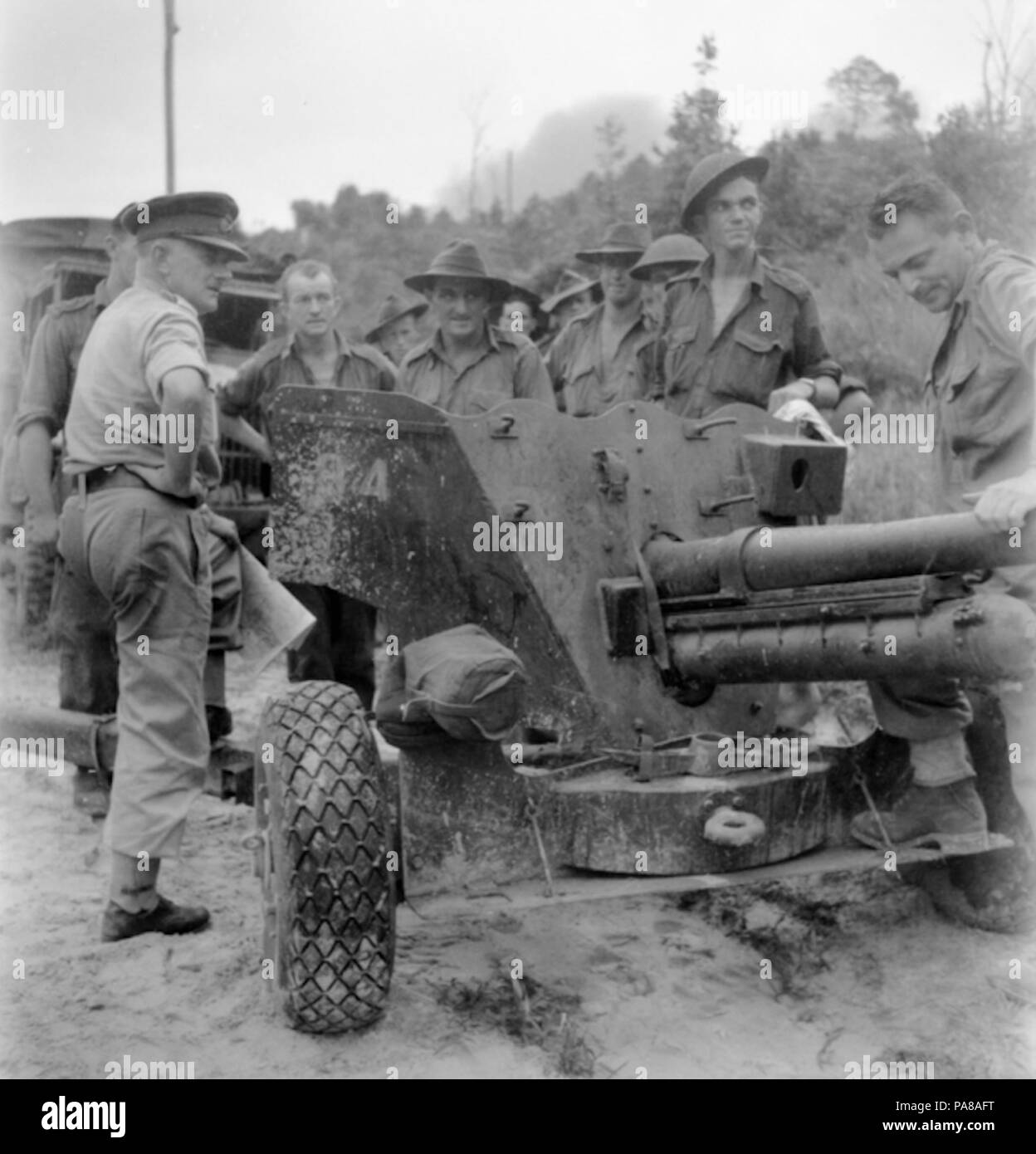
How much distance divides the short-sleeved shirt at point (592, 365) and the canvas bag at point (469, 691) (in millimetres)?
2958

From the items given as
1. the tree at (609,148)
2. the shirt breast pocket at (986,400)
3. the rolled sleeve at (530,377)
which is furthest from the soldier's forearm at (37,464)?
the tree at (609,148)

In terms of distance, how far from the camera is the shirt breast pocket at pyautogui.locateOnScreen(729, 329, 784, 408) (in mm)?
5660

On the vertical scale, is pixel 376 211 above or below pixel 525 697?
above

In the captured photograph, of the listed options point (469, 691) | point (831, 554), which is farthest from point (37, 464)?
point (831, 554)

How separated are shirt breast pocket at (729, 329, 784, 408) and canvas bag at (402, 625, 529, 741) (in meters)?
2.32

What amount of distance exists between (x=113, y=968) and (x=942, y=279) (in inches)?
127

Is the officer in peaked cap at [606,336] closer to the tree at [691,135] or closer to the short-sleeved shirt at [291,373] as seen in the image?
the short-sleeved shirt at [291,373]

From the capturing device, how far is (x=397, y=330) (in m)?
10.2

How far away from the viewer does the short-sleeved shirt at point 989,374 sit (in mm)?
4203

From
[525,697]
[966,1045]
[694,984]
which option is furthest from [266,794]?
[966,1045]

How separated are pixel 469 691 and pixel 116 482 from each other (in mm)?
1453

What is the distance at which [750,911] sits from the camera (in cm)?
472

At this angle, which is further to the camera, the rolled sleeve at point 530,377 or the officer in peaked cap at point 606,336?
the officer in peaked cap at point 606,336
